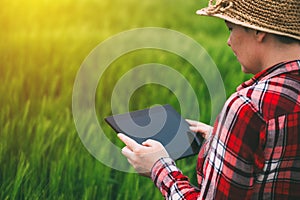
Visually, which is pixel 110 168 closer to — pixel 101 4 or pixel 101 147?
pixel 101 147

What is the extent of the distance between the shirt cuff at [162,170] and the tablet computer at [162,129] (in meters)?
0.15

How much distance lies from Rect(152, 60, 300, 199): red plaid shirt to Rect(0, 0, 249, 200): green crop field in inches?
32.3

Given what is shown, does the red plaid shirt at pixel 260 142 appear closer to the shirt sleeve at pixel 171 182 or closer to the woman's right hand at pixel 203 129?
the shirt sleeve at pixel 171 182

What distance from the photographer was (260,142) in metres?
1.04

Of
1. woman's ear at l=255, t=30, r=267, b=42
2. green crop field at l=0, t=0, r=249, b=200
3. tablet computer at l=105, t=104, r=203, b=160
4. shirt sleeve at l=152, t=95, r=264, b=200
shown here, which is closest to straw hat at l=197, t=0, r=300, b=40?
woman's ear at l=255, t=30, r=267, b=42

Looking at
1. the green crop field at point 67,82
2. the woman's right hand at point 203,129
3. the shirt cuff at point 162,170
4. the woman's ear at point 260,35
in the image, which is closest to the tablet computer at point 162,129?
the woman's right hand at point 203,129

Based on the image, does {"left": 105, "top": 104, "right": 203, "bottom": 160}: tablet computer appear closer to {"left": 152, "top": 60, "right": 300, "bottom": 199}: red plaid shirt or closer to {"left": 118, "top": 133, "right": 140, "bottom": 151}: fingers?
{"left": 118, "top": 133, "right": 140, "bottom": 151}: fingers

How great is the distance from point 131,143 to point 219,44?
195cm

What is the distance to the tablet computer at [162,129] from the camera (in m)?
1.49

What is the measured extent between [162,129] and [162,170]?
322 mm

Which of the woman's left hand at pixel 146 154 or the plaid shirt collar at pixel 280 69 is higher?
the plaid shirt collar at pixel 280 69

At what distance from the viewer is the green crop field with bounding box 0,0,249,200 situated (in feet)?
6.43

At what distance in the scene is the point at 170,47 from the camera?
3.06m

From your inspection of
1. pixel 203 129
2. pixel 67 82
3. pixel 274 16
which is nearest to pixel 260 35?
pixel 274 16
